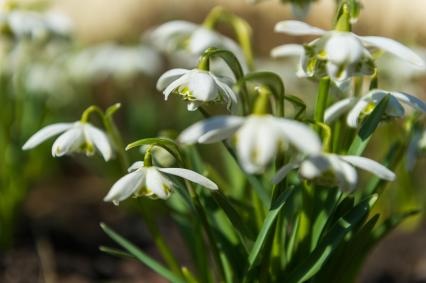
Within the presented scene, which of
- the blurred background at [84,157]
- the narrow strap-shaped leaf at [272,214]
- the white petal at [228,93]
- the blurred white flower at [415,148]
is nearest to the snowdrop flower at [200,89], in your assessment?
the white petal at [228,93]

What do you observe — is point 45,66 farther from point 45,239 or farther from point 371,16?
point 371,16

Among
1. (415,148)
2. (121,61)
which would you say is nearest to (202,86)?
(415,148)

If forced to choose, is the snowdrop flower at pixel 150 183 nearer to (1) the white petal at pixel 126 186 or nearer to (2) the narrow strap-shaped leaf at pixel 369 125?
(1) the white petal at pixel 126 186

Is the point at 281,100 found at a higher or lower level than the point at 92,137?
higher

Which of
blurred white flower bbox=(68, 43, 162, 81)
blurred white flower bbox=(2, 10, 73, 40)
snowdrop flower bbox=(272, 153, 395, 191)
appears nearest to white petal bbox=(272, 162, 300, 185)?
snowdrop flower bbox=(272, 153, 395, 191)

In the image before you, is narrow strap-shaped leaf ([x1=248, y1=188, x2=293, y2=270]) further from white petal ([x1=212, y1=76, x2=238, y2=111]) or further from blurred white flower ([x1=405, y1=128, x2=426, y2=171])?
blurred white flower ([x1=405, y1=128, x2=426, y2=171])

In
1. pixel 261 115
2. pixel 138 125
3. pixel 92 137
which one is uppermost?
pixel 261 115

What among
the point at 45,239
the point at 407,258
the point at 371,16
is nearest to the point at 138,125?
the point at 45,239
